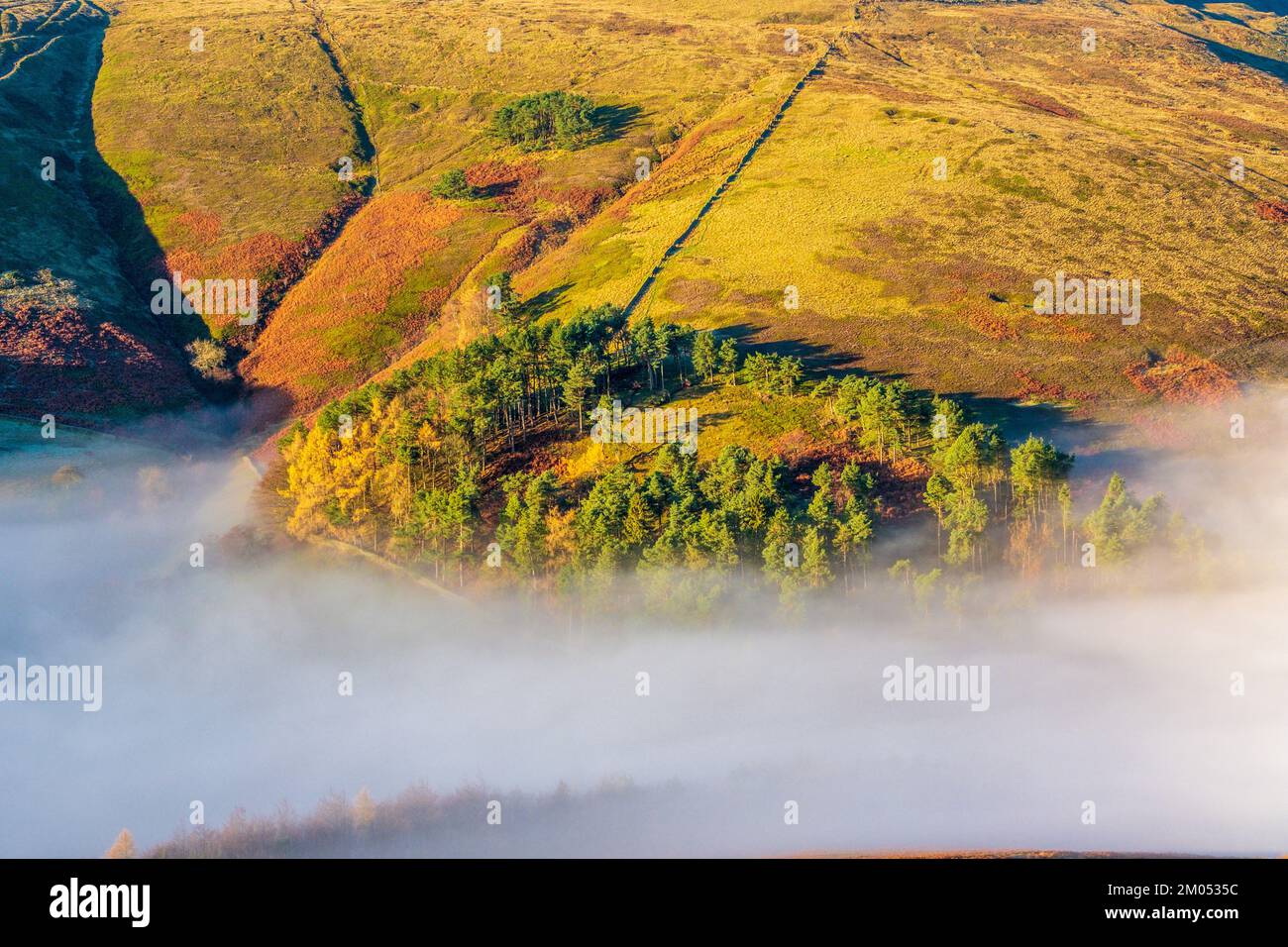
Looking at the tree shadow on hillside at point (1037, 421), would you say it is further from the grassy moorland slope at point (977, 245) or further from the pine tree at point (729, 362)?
the pine tree at point (729, 362)

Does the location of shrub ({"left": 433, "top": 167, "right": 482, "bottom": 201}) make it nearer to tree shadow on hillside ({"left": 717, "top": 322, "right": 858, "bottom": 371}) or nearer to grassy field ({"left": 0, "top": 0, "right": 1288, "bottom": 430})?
grassy field ({"left": 0, "top": 0, "right": 1288, "bottom": 430})

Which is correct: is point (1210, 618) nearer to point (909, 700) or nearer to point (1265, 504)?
point (1265, 504)

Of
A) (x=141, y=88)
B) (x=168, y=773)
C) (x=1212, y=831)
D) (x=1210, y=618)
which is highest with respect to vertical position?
(x=141, y=88)

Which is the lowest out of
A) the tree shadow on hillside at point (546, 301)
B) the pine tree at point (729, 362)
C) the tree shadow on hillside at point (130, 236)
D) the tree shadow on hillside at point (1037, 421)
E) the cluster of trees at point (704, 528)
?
the cluster of trees at point (704, 528)

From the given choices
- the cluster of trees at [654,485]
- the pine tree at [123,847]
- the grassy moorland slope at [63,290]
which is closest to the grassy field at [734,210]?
the grassy moorland slope at [63,290]

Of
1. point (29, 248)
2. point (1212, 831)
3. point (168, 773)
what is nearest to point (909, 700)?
point (1212, 831)

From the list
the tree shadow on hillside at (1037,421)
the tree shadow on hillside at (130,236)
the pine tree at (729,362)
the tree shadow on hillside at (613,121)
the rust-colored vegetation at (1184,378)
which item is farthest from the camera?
the tree shadow on hillside at (613,121)

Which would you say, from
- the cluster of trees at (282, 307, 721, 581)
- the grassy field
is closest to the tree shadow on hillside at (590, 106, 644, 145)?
the grassy field
